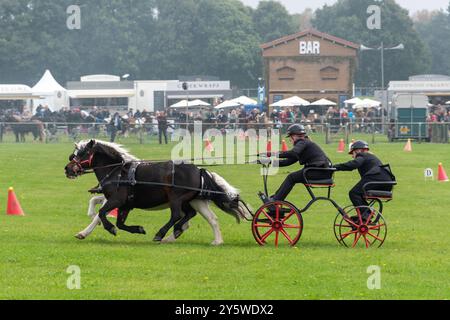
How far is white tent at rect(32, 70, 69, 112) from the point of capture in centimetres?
6869

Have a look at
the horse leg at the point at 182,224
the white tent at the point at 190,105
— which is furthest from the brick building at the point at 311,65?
the horse leg at the point at 182,224

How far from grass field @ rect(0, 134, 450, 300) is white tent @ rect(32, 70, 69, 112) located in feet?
157

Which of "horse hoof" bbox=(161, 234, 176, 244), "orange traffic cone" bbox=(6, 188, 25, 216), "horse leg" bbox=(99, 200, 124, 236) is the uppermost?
"horse leg" bbox=(99, 200, 124, 236)

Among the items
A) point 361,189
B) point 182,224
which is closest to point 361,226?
point 361,189

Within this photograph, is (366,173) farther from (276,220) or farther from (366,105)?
(366,105)

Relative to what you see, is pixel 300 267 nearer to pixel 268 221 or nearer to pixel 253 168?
pixel 268 221

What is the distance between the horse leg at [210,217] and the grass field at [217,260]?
214 millimetres

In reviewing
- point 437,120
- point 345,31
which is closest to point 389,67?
point 345,31

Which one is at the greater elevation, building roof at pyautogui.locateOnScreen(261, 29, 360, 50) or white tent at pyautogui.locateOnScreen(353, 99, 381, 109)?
building roof at pyautogui.locateOnScreen(261, 29, 360, 50)

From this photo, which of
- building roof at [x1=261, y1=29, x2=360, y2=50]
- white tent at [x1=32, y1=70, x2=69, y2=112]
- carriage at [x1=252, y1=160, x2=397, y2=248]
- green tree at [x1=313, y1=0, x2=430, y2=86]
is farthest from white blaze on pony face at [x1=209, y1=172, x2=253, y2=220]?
green tree at [x1=313, y1=0, x2=430, y2=86]

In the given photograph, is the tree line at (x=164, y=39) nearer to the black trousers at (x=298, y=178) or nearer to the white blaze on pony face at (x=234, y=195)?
the white blaze on pony face at (x=234, y=195)

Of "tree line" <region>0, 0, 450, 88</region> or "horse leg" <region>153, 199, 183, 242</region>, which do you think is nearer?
"horse leg" <region>153, 199, 183, 242</region>

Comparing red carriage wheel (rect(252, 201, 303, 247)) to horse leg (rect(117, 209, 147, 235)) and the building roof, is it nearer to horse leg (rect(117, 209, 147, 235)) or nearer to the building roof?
horse leg (rect(117, 209, 147, 235))

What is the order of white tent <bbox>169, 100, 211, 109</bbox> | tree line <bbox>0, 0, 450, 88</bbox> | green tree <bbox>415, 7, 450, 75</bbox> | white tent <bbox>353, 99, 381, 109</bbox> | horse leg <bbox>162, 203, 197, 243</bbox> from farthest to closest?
green tree <bbox>415, 7, 450, 75</bbox> < tree line <bbox>0, 0, 450, 88</bbox> < white tent <bbox>169, 100, 211, 109</bbox> < white tent <bbox>353, 99, 381, 109</bbox> < horse leg <bbox>162, 203, 197, 243</bbox>
